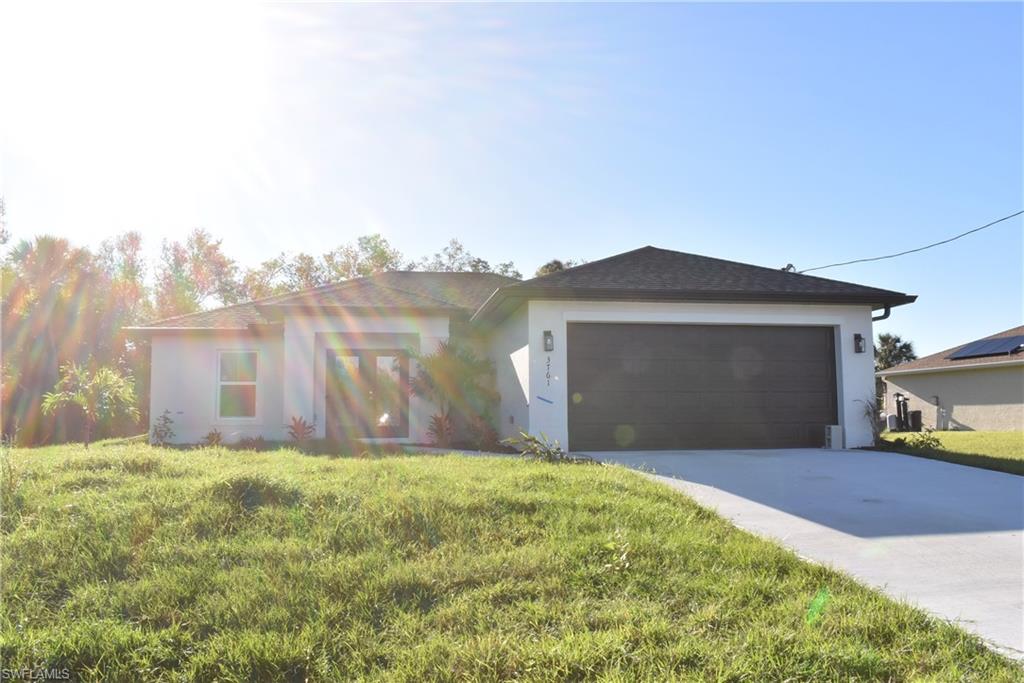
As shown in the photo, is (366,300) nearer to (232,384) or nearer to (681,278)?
(232,384)

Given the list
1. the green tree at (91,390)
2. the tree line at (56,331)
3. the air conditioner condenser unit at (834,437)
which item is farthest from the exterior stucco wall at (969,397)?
the green tree at (91,390)

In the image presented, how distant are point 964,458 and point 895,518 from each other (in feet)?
17.2

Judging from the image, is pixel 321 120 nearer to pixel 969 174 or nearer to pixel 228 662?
pixel 228 662

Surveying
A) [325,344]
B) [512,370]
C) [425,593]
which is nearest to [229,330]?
[325,344]

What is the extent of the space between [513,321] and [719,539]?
25.5 feet

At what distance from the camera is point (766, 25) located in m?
8.70

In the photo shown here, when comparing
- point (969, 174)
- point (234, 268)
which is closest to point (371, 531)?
point (969, 174)

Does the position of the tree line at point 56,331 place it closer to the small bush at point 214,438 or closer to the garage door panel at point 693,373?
the small bush at point 214,438

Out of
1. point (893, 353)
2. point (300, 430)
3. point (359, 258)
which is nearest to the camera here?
point (300, 430)

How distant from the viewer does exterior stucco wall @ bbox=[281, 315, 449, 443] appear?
1320 centimetres

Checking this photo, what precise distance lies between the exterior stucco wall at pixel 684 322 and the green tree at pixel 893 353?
85.9 ft

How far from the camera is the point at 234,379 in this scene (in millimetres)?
14742

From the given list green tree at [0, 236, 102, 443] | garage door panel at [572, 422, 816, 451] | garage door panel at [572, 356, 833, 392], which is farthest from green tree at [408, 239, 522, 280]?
garage door panel at [572, 422, 816, 451]

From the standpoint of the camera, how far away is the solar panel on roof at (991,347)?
20500mm
